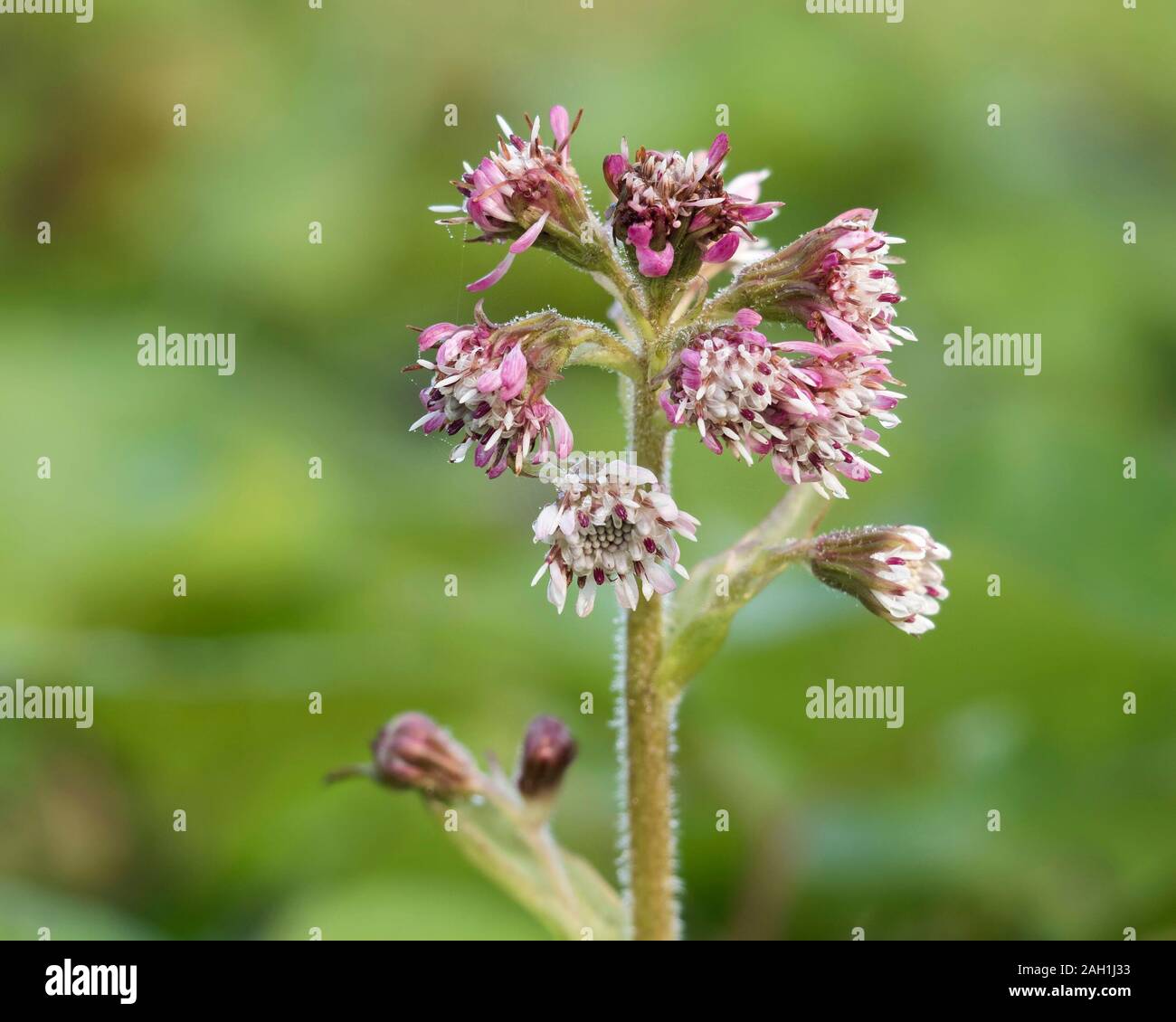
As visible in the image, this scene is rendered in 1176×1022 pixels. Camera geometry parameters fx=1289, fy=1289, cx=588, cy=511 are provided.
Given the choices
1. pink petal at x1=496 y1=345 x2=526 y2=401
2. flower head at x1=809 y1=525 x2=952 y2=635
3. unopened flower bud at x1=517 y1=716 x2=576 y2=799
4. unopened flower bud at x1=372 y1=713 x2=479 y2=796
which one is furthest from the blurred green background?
pink petal at x1=496 y1=345 x2=526 y2=401

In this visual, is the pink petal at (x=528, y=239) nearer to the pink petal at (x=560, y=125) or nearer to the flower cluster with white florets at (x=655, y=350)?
the flower cluster with white florets at (x=655, y=350)

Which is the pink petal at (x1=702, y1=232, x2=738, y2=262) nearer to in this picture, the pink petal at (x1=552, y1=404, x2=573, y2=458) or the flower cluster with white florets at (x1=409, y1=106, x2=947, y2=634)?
the flower cluster with white florets at (x1=409, y1=106, x2=947, y2=634)

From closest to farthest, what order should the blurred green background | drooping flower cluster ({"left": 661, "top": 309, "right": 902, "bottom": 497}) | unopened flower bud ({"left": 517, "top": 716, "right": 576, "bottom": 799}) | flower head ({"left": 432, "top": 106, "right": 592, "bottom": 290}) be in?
1. drooping flower cluster ({"left": 661, "top": 309, "right": 902, "bottom": 497})
2. flower head ({"left": 432, "top": 106, "right": 592, "bottom": 290})
3. unopened flower bud ({"left": 517, "top": 716, "right": 576, "bottom": 799})
4. the blurred green background

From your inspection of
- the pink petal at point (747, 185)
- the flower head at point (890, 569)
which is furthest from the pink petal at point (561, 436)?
the pink petal at point (747, 185)

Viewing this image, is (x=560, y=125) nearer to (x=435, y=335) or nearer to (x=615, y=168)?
(x=615, y=168)

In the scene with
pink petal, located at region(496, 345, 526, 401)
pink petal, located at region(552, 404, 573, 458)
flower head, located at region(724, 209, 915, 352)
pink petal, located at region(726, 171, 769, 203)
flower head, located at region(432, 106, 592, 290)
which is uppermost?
pink petal, located at region(726, 171, 769, 203)

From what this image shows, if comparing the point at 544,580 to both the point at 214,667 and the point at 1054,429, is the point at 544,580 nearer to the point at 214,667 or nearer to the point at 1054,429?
the point at 214,667
